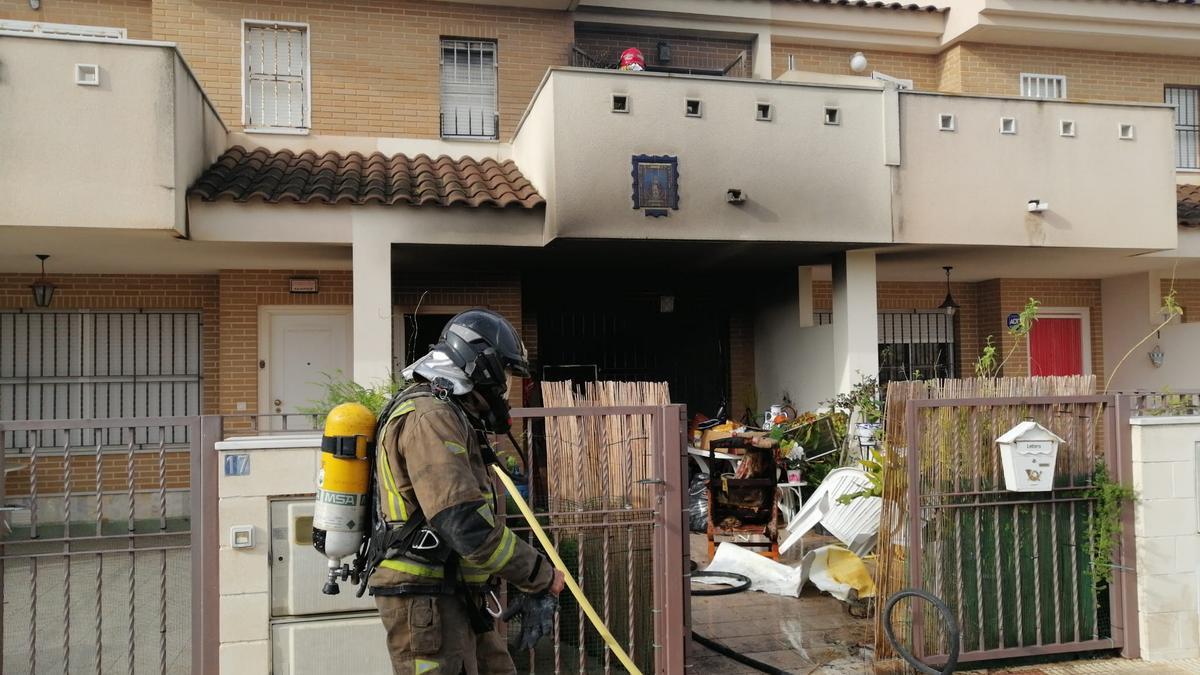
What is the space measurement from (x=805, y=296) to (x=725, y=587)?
5.29m

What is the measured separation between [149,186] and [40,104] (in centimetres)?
108

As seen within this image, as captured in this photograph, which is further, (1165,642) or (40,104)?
(40,104)

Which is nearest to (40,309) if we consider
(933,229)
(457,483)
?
(457,483)

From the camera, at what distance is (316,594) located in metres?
4.43

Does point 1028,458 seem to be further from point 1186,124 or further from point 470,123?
point 1186,124

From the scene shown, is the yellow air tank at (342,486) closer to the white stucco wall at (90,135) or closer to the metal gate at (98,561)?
the metal gate at (98,561)

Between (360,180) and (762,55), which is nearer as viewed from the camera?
(360,180)

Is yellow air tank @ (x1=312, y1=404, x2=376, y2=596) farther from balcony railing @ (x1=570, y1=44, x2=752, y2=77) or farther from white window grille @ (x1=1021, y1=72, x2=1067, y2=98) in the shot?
→ white window grille @ (x1=1021, y1=72, x2=1067, y2=98)

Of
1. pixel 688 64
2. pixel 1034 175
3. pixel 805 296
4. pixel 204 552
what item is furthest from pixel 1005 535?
pixel 688 64

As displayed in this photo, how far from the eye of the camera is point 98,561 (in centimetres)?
431

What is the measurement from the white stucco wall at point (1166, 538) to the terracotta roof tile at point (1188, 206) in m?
6.17

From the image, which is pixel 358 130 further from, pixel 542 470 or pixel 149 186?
pixel 542 470

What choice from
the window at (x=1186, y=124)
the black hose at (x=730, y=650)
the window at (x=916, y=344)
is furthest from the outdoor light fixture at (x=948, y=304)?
the black hose at (x=730, y=650)

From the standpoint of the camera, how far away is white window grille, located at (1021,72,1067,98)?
12.9m
